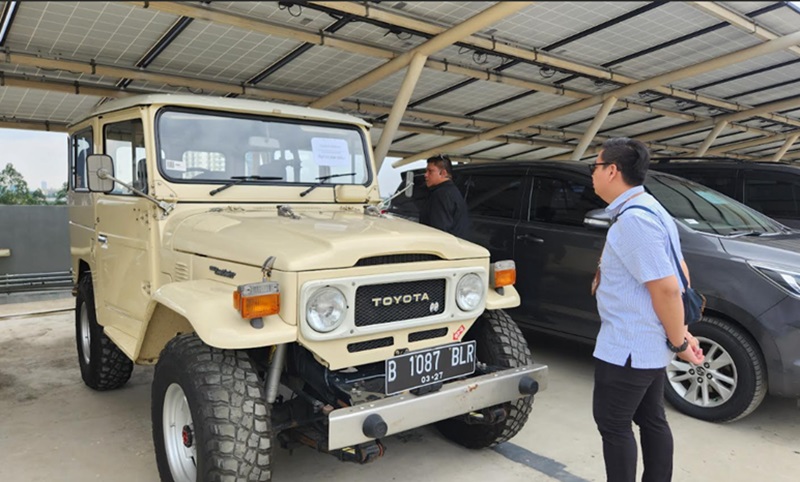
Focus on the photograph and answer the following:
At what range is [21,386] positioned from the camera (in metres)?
4.53

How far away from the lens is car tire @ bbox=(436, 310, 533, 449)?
3.10 meters

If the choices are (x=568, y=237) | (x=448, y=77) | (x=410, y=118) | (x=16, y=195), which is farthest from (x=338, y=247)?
(x=16, y=195)

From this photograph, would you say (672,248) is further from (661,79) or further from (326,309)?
(661,79)

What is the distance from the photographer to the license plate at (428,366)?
2.51 meters

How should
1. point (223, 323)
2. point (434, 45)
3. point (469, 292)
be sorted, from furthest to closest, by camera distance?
point (434, 45) < point (469, 292) < point (223, 323)

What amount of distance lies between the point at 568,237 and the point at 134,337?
3320mm

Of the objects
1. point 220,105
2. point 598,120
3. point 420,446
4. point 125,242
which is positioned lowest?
point 420,446

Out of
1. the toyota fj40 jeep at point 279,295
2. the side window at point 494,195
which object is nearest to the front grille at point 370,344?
the toyota fj40 jeep at point 279,295

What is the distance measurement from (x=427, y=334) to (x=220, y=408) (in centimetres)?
104

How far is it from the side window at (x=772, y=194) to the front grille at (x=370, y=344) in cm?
571

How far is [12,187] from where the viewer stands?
1043cm

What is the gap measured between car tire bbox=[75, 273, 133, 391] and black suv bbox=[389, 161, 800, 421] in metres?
3.17

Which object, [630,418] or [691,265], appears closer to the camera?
[630,418]

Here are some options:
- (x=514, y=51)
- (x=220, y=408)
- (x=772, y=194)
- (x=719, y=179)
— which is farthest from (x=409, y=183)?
(x=772, y=194)
